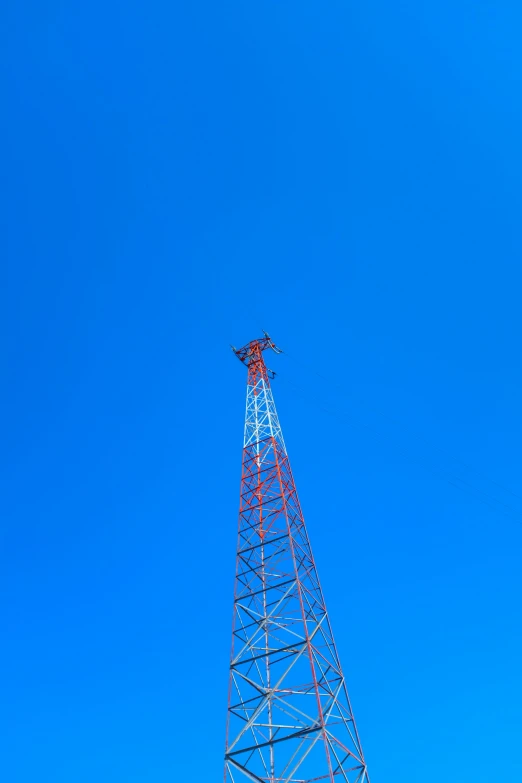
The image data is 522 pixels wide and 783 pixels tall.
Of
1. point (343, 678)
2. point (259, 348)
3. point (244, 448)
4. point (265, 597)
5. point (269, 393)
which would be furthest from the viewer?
point (259, 348)

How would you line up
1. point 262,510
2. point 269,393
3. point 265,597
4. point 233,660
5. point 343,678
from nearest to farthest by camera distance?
point 343,678, point 233,660, point 265,597, point 262,510, point 269,393

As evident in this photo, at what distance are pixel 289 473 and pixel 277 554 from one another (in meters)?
4.48

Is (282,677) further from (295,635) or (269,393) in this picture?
(269,393)

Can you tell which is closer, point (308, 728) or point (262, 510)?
point (308, 728)

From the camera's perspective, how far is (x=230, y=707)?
1992 centimetres

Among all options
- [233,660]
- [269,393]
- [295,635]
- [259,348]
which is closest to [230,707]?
[233,660]

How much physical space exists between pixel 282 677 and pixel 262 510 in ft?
26.2

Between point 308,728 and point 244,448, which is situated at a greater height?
point 244,448

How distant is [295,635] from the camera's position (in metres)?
20.7

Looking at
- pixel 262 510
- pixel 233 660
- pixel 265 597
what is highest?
pixel 262 510

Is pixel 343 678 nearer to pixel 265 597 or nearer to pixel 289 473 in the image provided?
pixel 265 597

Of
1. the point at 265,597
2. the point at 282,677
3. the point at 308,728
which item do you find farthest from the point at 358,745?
the point at 265,597

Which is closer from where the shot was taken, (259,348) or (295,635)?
(295,635)

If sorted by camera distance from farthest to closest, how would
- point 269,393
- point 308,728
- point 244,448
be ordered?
point 269,393 < point 244,448 < point 308,728
